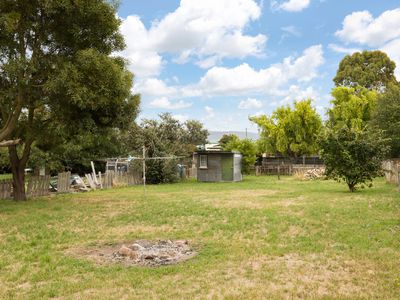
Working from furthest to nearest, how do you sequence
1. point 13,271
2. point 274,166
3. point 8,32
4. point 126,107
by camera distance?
point 274,166 < point 126,107 < point 8,32 < point 13,271

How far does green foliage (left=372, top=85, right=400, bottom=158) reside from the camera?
2864 centimetres

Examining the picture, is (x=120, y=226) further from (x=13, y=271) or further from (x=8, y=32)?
(x=8, y=32)

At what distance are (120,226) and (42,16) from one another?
29.1 feet

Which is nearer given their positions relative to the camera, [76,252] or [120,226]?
[76,252]

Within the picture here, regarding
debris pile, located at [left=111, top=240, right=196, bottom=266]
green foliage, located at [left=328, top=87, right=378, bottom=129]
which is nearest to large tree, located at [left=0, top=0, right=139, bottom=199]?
debris pile, located at [left=111, top=240, right=196, bottom=266]

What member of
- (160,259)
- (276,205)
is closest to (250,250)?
(160,259)

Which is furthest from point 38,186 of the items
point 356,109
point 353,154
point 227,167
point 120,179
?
point 356,109

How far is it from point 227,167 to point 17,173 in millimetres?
16961

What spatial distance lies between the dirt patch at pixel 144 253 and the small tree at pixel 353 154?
12735mm

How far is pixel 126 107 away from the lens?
1695cm

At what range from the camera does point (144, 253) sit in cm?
746

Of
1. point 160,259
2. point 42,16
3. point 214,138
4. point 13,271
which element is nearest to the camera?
point 13,271

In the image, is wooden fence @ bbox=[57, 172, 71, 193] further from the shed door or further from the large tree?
the shed door

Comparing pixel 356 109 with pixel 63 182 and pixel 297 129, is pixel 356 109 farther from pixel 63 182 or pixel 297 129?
pixel 63 182
